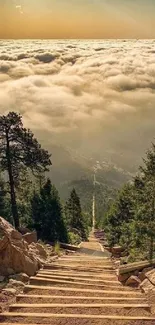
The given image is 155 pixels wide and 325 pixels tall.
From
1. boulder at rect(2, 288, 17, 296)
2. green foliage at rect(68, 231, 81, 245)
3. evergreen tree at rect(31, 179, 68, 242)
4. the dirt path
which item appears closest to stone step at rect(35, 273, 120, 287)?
the dirt path

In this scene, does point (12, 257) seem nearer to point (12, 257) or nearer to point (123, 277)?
point (12, 257)

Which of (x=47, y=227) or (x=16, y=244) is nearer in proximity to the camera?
(x=16, y=244)

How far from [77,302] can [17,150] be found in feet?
66.8

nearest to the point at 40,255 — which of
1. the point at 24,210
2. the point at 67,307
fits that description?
the point at 67,307

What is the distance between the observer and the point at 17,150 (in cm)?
2927

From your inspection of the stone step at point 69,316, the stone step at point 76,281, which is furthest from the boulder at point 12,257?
the stone step at point 69,316

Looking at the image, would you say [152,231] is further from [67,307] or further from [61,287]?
[67,307]

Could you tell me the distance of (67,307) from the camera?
29.9 ft

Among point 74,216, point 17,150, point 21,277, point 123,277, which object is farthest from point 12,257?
point 74,216

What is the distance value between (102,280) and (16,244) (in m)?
3.03

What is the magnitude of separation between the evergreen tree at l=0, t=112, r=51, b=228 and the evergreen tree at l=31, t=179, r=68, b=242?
3.46 metres

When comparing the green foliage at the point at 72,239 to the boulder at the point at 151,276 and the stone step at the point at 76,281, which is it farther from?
the boulder at the point at 151,276

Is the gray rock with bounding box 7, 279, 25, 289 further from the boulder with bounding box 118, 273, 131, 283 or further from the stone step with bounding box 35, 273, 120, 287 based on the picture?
the boulder with bounding box 118, 273, 131, 283

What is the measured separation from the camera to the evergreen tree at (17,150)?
2825cm
